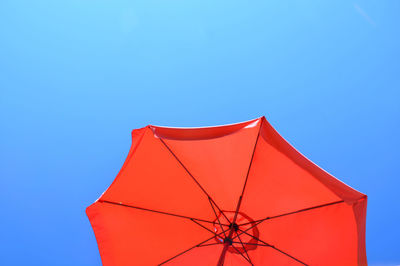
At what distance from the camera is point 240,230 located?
2.74 meters

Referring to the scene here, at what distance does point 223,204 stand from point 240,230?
0.92 ft

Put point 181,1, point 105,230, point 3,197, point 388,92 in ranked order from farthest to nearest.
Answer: point 388,92, point 181,1, point 3,197, point 105,230

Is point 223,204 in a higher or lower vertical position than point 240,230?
higher

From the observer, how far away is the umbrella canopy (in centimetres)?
236

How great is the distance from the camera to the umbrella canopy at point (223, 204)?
2.36m

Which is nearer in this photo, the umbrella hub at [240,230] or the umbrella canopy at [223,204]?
the umbrella canopy at [223,204]

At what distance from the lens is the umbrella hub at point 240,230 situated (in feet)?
9.14

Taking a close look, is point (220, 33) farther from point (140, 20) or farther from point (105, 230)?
point (105, 230)

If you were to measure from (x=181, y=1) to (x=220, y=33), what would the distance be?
2.52 feet

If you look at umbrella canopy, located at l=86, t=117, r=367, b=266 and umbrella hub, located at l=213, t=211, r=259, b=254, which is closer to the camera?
umbrella canopy, located at l=86, t=117, r=367, b=266

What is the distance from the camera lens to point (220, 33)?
470 cm

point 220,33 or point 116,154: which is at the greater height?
point 220,33

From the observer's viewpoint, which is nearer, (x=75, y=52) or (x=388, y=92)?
(x=75, y=52)

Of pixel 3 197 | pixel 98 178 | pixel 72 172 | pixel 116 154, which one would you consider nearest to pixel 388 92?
pixel 116 154
